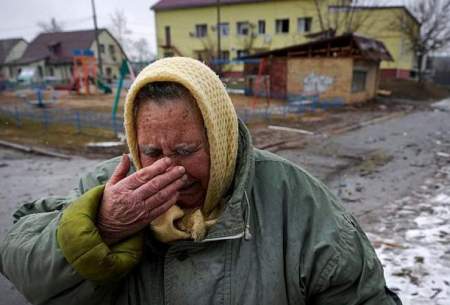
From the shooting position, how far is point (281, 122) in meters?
14.5

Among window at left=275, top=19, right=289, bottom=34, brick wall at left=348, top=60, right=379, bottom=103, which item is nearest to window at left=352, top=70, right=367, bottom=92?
brick wall at left=348, top=60, right=379, bottom=103

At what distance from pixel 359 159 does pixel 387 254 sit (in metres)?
5.08

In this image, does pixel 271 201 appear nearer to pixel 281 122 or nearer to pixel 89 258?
pixel 89 258

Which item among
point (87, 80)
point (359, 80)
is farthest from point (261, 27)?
point (87, 80)

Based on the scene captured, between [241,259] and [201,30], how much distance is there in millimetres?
43961

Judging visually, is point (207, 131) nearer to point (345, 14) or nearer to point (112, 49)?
point (345, 14)

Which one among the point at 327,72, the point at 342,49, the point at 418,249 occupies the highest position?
the point at 342,49

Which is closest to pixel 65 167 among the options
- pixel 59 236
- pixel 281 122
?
pixel 59 236

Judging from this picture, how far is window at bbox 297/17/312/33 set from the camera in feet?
→ 126

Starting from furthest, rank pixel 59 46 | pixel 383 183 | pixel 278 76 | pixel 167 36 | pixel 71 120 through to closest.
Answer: pixel 59 46, pixel 167 36, pixel 278 76, pixel 71 120, pixel 383 183

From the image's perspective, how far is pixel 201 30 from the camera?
140 ft

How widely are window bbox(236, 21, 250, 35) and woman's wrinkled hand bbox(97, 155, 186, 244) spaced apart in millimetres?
41542

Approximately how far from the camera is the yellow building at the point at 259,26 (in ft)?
119

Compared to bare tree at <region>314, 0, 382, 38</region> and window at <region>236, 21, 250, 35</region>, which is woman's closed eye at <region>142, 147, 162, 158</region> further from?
window at <region>236, 21, 250, 35</region>
